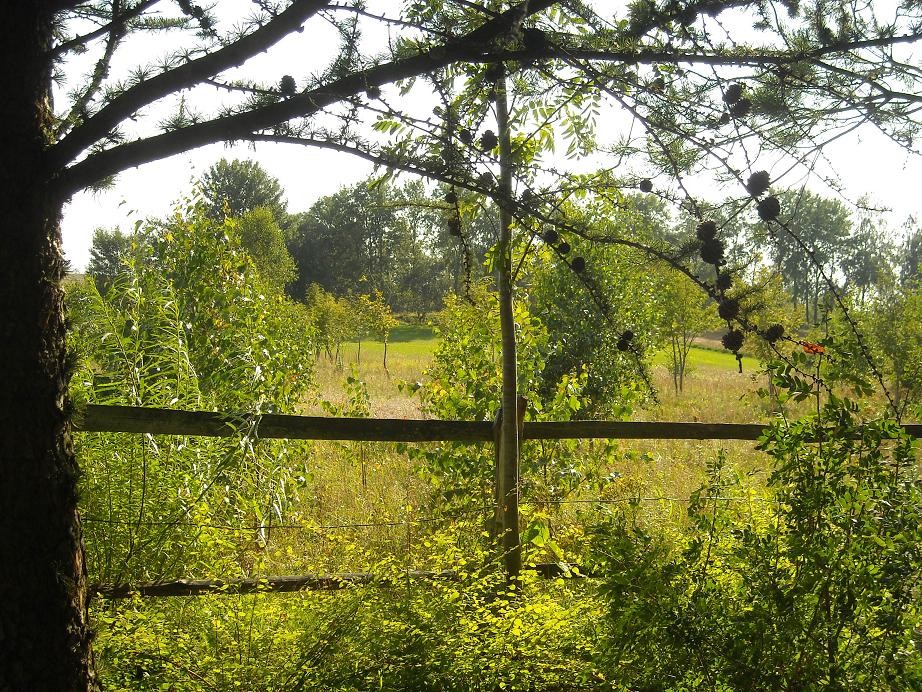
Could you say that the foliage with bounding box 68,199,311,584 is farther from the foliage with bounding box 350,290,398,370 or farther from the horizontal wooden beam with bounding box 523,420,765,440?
the foliage with bounding box 350,290,398,370

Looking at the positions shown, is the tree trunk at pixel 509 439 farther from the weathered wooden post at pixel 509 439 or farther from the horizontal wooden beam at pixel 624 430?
the horizontal wooden beam at pixel 624 430

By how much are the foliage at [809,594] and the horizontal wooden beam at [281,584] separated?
2.17 ft

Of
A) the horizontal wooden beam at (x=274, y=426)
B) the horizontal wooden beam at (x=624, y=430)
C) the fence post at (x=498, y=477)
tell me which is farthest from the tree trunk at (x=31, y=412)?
the horizontal wooden beam at (x=624, y=430)

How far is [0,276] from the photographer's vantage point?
1.68m

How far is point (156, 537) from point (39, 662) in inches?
46.0

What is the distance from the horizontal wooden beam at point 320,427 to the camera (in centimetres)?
287

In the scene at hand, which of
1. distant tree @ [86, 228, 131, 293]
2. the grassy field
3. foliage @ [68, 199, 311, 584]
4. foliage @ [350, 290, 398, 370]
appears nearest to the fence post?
the grassy field

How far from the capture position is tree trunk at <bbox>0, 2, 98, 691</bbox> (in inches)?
66.4

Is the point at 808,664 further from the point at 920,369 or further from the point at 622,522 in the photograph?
the point at 920,369

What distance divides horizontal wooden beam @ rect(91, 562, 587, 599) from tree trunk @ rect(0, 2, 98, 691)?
88 cm

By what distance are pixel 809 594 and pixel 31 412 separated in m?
2.05

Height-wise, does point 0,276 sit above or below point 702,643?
above

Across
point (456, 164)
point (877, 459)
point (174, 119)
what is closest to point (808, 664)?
point (877, 459)

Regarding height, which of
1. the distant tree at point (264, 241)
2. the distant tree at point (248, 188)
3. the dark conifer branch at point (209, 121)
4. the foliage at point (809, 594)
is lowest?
the foliage at point (809, 594)
